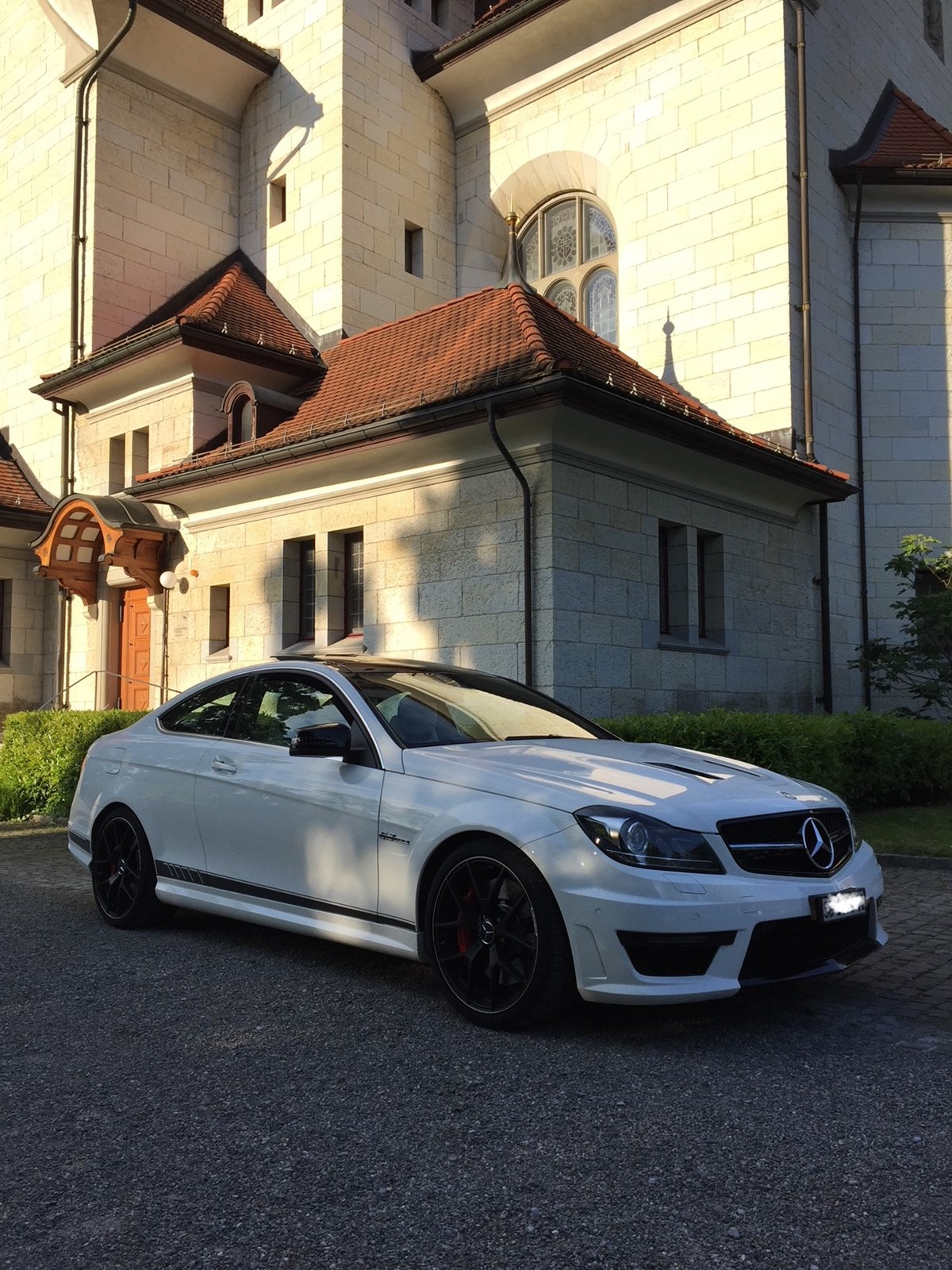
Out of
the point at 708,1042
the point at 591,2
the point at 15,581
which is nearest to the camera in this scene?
the point at 708,1042

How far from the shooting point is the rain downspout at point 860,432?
17.8 meters

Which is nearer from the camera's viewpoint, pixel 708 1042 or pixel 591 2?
pixel 708 1042

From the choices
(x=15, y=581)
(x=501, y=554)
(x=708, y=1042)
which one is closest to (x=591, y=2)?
(x=501, y=554)

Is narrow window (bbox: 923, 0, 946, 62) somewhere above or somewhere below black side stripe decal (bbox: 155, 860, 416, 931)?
above

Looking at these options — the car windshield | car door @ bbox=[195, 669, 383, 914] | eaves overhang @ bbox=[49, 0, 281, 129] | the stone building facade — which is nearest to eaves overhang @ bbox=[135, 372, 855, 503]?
the stone building facade

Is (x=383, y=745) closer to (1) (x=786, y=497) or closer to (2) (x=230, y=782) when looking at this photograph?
(2) (x=230, y=782)

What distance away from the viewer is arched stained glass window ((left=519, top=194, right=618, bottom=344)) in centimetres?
1994

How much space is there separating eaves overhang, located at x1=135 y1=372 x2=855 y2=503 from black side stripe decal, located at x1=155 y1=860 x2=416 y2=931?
272 inches

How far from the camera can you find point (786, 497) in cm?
1591

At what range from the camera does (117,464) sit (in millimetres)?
19297

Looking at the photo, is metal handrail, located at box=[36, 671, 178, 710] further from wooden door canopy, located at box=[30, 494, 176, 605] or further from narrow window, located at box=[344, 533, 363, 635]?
narrow window, located at box=[344, 533, 363, 635]

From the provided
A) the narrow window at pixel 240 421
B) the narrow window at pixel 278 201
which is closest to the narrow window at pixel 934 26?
the narrow window at pixel 278 201

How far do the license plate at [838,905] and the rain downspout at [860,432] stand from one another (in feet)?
45.2

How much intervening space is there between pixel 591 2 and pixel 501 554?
11.3m
